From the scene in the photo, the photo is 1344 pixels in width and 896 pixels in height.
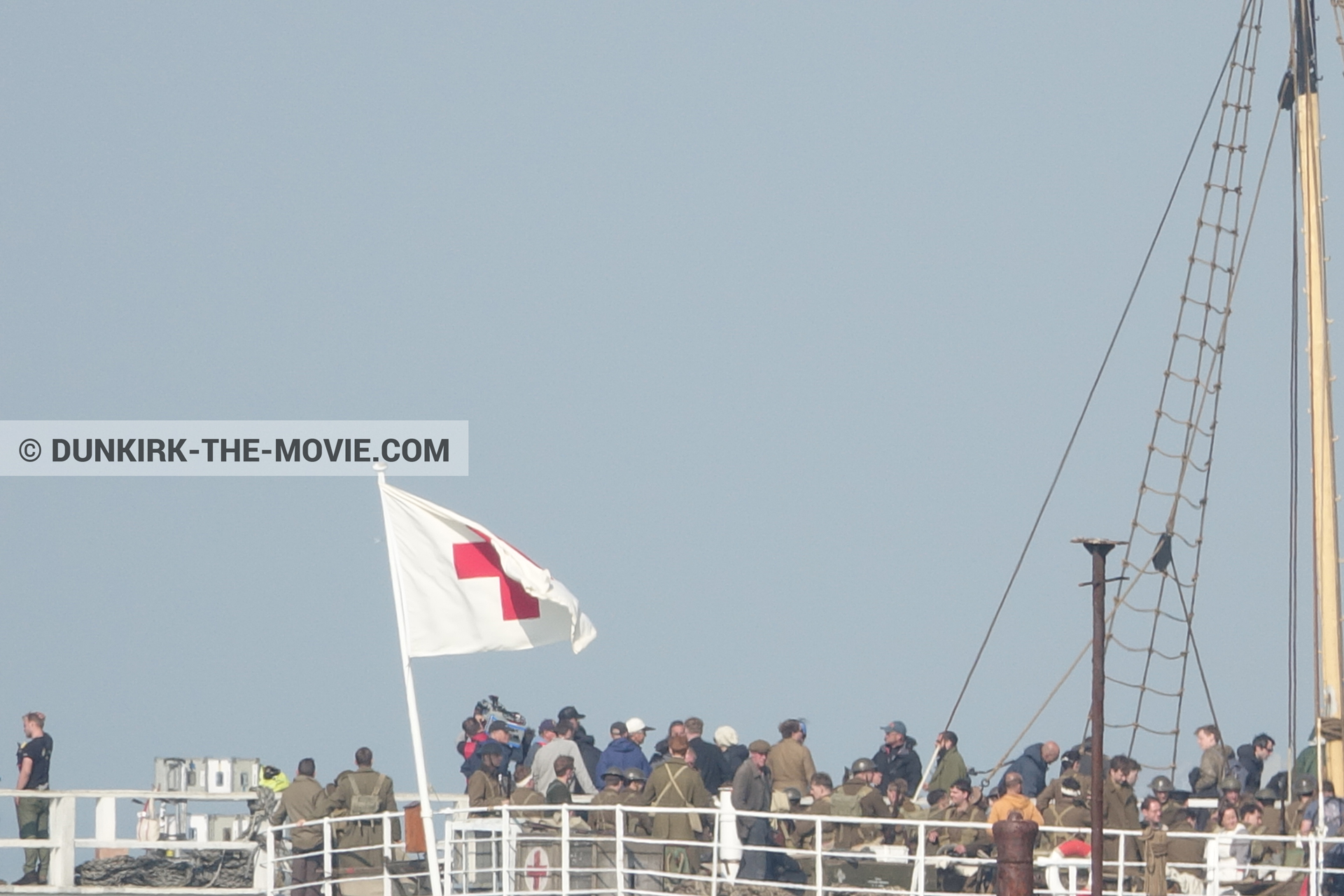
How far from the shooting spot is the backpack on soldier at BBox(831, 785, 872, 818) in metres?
22.6

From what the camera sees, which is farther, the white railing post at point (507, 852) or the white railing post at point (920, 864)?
the white railing post at point (507, 852)

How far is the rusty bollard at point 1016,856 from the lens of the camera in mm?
20016

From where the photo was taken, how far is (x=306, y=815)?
77.4 feet

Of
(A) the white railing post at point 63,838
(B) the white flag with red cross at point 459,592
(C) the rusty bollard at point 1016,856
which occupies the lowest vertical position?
(A) the white railing post at point 63,838

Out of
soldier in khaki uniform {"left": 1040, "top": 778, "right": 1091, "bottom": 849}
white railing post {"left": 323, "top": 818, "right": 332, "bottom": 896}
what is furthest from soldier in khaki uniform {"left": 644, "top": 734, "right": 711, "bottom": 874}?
soldier in khaki uniform {"left": 1040, "top": 778, "right": 1091, "bottom": 849}

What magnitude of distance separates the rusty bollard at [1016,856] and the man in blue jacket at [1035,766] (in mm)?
2984

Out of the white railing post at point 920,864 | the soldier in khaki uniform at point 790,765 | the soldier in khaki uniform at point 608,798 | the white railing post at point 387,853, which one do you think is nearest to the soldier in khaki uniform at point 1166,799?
the white railing post at point 920,864

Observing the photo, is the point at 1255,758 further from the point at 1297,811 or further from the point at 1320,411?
the point at 1320,411

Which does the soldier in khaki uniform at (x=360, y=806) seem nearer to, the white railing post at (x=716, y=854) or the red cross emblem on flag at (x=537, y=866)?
the red cross emblem on flag at (x=537, y=866)

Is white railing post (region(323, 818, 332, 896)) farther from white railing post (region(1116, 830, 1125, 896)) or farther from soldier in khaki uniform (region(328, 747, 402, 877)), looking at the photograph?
white railing post (region(1116, 830, 1125, 896))

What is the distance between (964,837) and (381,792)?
5628 mm

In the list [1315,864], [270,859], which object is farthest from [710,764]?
[1315,864]

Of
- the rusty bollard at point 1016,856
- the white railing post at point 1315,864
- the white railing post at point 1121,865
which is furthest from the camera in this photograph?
the white railing post at point 1121,865

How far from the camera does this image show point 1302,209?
29906 millimetres
